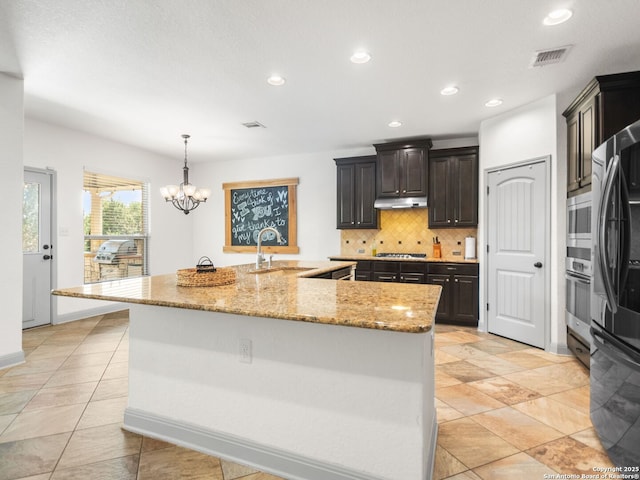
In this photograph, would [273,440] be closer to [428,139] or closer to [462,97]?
[462,97]

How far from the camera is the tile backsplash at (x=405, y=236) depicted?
536 centimetres

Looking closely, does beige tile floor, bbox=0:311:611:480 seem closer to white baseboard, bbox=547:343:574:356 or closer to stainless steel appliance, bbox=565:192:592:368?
white baseboard, bbox=547:343:574:356

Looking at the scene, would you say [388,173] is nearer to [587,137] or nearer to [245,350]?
[587,137]

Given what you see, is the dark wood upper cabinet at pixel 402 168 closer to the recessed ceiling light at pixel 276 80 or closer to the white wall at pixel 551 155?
the white wall at pixel 551 155

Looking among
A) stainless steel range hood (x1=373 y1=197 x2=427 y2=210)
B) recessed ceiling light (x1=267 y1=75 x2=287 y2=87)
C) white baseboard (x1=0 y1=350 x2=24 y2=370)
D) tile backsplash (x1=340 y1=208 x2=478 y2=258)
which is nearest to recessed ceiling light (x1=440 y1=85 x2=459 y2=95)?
recessed ceiling light (x1=267 y1=75 x2=287 y2=87)

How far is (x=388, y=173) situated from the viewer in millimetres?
5332

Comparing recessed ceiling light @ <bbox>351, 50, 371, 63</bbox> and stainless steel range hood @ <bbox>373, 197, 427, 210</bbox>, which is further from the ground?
recessed ceiling light @ <bbox>351, 50, 371, 63</bbox>

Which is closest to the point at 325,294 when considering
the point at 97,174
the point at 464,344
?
the point at 464,344

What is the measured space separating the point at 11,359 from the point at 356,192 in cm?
447

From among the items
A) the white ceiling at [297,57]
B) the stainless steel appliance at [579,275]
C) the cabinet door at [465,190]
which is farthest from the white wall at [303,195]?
the stainless steel appliance at [579,275]

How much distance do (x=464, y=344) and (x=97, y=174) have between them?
5.50 meters

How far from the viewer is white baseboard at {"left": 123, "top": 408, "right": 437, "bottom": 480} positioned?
5.60 feet

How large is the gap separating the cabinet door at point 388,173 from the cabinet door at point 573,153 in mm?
2145

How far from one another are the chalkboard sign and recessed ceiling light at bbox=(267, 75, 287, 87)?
9.68ft
